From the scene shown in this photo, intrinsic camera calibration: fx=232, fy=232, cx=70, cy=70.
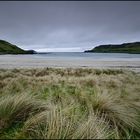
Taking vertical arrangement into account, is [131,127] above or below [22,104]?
below

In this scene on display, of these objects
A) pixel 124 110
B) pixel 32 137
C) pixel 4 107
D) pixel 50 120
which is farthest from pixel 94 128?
pixel 4 107

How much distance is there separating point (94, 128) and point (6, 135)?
1.25 metres

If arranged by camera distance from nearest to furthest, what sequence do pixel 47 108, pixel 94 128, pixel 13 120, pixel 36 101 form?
pixel 94 128
pixel 13 120
pixel 47 108
pixel 36 101

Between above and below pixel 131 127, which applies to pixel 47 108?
above

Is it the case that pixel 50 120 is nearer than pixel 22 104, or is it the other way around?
pixel 50 120

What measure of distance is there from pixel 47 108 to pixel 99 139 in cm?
132

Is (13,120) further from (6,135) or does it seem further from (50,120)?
(50,120)

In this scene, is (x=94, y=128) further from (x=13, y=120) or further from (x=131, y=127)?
(x=13, y=120)

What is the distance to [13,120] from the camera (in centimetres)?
372

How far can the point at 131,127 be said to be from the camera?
3.80 metres

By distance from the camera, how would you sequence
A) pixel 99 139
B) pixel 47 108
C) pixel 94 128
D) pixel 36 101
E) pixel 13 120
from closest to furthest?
1. pixel 99 139
2. pixel 94 128
3. pixel 13 120
4. pixel 47 108
5. pixel 36 101

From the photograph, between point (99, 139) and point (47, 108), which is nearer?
point (99, 139)

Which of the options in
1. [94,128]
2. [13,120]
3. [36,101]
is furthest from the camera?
[36,101]

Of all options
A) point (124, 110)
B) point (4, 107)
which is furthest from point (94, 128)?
point (4, 107)
